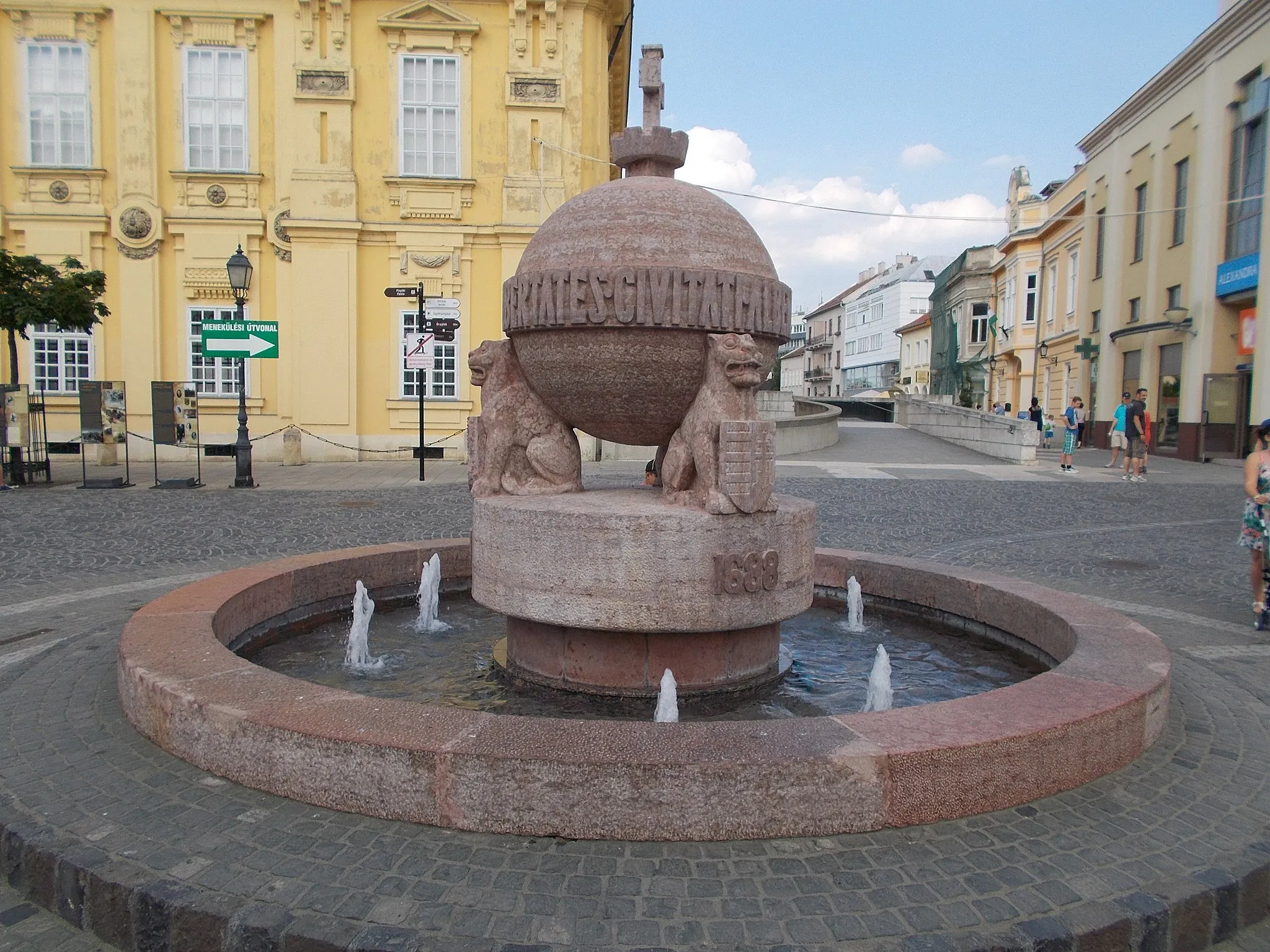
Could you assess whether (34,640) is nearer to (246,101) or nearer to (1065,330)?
(246,101)

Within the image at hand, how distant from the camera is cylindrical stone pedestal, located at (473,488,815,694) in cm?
467

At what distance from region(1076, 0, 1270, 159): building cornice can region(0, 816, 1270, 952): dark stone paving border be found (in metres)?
25.3

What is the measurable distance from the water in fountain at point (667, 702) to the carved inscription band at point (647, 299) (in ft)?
6.22

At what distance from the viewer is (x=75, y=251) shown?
2116 cm

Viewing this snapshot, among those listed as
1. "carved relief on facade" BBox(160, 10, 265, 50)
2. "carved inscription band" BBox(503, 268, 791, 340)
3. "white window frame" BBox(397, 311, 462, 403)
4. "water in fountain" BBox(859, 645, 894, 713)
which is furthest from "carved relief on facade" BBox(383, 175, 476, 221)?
"water in fountain" BBox(859, 645, 894, 713)

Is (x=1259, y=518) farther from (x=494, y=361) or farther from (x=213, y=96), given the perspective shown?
(x=213, y=96)

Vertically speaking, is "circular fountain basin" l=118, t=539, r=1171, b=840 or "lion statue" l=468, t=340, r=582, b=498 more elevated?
"lion statue" l=468, t=340, r=582, b=498

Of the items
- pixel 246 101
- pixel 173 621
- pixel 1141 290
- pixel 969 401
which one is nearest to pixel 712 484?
pixel 173 621

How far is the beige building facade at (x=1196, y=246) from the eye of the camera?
22.1 meters

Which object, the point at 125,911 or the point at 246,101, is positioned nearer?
the point at 125,911

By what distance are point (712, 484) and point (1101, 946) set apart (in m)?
2.71

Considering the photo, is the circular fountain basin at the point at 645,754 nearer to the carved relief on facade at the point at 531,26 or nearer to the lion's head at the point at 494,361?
the lion's head at the point at 494,361

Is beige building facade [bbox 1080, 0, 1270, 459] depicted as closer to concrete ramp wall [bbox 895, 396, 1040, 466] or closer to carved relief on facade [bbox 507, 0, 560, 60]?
concrete ramp wall [bbox 895, 396, 1040, 466]

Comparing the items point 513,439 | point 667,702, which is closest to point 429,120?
point 513,439
